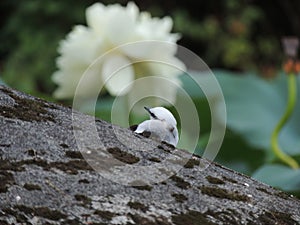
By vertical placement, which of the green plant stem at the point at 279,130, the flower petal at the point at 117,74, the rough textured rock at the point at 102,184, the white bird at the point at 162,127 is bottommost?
the rough textured rock at the point at 102,184

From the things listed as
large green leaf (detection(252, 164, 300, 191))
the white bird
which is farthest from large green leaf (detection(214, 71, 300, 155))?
the white bird

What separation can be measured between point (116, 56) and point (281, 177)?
60 cm

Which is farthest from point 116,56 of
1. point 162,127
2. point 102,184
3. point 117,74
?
point 102,184

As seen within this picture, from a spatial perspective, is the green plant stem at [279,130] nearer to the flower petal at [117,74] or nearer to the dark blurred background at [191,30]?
the flower petal at [117,74]

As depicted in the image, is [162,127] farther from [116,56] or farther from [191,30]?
[191,30]

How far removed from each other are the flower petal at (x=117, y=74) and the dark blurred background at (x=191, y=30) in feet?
10.8

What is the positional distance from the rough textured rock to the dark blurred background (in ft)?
12.6

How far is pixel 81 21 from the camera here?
20.3 feet

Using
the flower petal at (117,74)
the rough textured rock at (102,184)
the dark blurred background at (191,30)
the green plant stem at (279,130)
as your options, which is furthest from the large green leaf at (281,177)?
the dark blurred background at (191,30)

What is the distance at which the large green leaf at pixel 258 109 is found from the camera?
10.2ft

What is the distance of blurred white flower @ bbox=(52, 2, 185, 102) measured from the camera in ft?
6.48

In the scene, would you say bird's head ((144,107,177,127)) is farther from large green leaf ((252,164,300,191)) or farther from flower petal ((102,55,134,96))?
large green leaf ((252,164,300,191))

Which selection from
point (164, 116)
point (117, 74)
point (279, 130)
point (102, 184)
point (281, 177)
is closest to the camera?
point (102, 184)

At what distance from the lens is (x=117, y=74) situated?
195cm
